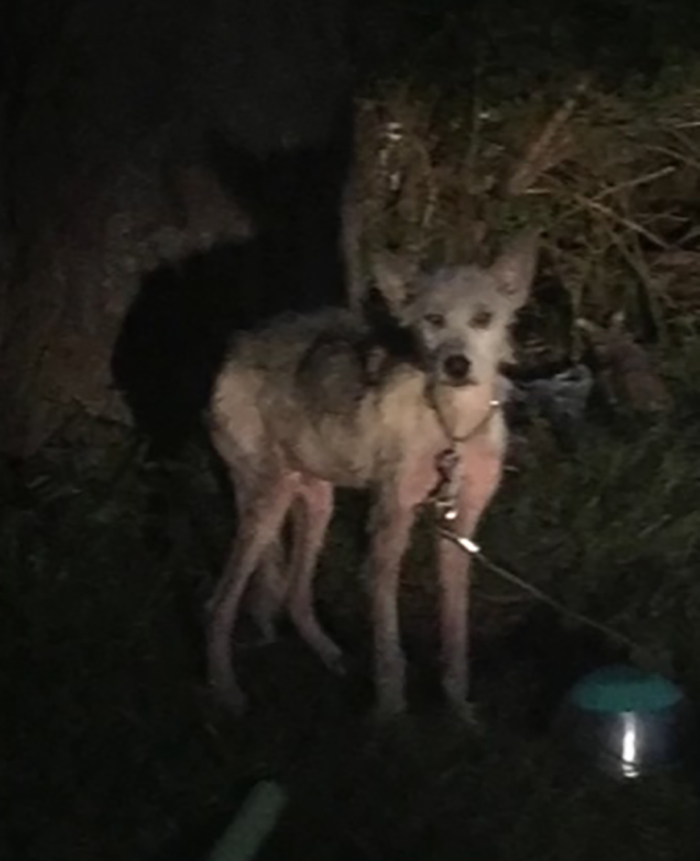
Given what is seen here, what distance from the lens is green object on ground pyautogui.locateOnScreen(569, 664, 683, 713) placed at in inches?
113

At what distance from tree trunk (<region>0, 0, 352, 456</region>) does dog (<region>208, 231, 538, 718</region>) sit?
64cm

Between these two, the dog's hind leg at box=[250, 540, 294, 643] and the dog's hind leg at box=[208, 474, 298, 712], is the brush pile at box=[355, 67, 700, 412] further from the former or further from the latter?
the dog's hind leg at box=[208, 474, 298, 712]

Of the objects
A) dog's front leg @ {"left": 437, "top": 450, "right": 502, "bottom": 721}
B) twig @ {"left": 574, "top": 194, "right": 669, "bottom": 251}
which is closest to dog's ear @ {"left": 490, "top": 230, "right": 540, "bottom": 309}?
dog's front leg @ {"left": 437, "top": 450, "right": 502, "bottom": 721}

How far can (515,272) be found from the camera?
287 cm

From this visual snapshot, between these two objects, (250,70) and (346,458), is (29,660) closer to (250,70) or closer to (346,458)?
(346,458)

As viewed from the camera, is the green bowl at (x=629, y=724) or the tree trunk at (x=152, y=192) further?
the tree trunk at (x=152, y=192)

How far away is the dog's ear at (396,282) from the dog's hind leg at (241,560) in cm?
33

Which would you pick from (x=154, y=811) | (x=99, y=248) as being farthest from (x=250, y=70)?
(x=154, y=811)

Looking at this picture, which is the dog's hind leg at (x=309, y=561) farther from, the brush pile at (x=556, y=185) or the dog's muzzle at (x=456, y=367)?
the brush pile at (x=556, y=185)

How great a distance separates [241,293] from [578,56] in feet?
3.16

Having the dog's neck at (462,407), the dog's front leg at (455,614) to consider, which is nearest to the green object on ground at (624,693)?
the dog's front leg at (455,614)

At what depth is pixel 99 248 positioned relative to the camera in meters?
3.69

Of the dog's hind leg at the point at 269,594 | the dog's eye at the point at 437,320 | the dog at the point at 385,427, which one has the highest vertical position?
the dog's eye at the point at 437,320

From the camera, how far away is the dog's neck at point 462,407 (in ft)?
9.27
